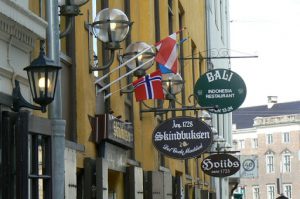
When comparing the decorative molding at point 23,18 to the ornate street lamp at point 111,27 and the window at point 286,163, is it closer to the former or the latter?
the ornate street lamp at point 111,27

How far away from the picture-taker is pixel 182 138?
13500 millimetres

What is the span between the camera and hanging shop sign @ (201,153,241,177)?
20203 mm

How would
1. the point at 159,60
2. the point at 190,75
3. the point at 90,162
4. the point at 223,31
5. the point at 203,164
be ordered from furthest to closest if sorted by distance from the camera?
the point at 223,31
the point at 190,75
the point at 203,164
the point at 159,60
the point at 90,162

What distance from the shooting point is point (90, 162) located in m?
10.6

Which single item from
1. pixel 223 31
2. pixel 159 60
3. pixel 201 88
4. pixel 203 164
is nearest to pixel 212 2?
pixel 223 31

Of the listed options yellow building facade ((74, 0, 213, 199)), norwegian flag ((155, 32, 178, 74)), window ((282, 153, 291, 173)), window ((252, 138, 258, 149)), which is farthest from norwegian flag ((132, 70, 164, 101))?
window ((252, 138, 258, 149))

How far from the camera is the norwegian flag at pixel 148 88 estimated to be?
1235 centimetres

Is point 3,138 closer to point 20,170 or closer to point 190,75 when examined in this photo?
point 20,170

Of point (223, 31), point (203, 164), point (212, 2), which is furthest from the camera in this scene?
point (223, 31)

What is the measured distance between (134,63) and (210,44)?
15266mm

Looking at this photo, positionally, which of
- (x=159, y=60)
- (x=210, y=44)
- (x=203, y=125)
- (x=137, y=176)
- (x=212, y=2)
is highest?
(x=212, y=2)

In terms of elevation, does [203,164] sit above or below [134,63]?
below

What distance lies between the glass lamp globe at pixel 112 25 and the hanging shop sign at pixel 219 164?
10.8 m

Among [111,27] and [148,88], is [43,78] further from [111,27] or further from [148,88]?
[148,88]
